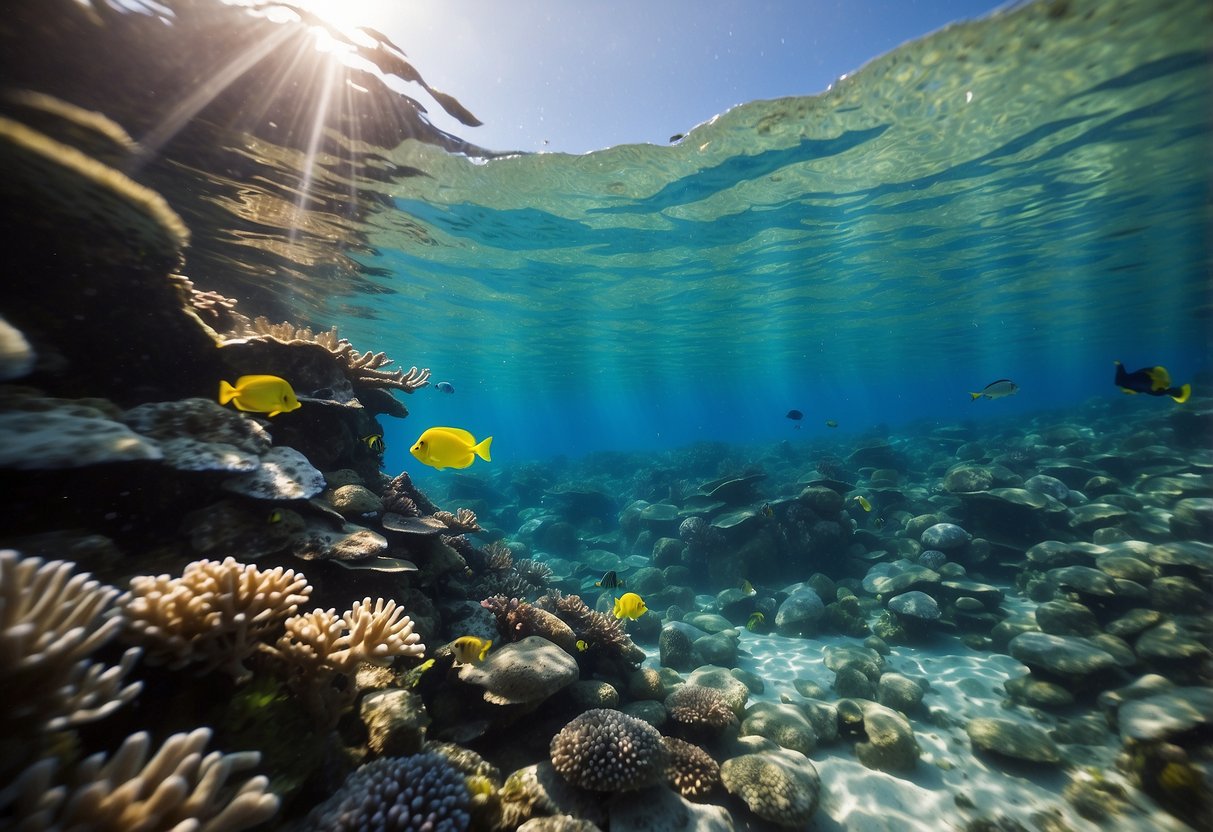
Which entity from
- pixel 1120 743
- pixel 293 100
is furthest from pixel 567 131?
pixel 1120 743

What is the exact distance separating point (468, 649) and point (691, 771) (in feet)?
8.62

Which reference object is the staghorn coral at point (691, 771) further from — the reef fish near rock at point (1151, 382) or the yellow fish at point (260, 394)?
the reef fish near rock at point (1151, 382)

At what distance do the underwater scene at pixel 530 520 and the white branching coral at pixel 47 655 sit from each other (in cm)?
2

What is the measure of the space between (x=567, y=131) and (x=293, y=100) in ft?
18.2

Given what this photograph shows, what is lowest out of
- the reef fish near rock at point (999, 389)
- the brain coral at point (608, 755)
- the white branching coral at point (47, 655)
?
the brain coral at point (608, 755)

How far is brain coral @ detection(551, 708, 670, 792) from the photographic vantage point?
12.6 ft

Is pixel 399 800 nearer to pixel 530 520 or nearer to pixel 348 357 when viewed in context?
pixel 348 357

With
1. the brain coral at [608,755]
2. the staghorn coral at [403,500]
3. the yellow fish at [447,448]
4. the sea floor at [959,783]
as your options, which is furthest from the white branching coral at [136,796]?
the sea floor at [959,783]

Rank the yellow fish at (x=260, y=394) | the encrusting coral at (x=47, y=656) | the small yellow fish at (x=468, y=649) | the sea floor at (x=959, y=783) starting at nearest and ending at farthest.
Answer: the encrusting coral at (x=47, y=656) → the yellow fish at (x=260, y=394) → the small yellow fish at (x=468, y=649) → the sea floor at (x=959, y=783)

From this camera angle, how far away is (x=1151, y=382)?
6.25m

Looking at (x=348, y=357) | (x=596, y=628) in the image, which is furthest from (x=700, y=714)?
(x=348, y=357)

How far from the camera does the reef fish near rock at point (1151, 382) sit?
6.14 meters

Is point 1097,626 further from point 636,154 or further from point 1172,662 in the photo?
point 636,154

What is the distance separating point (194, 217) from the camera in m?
12.6
